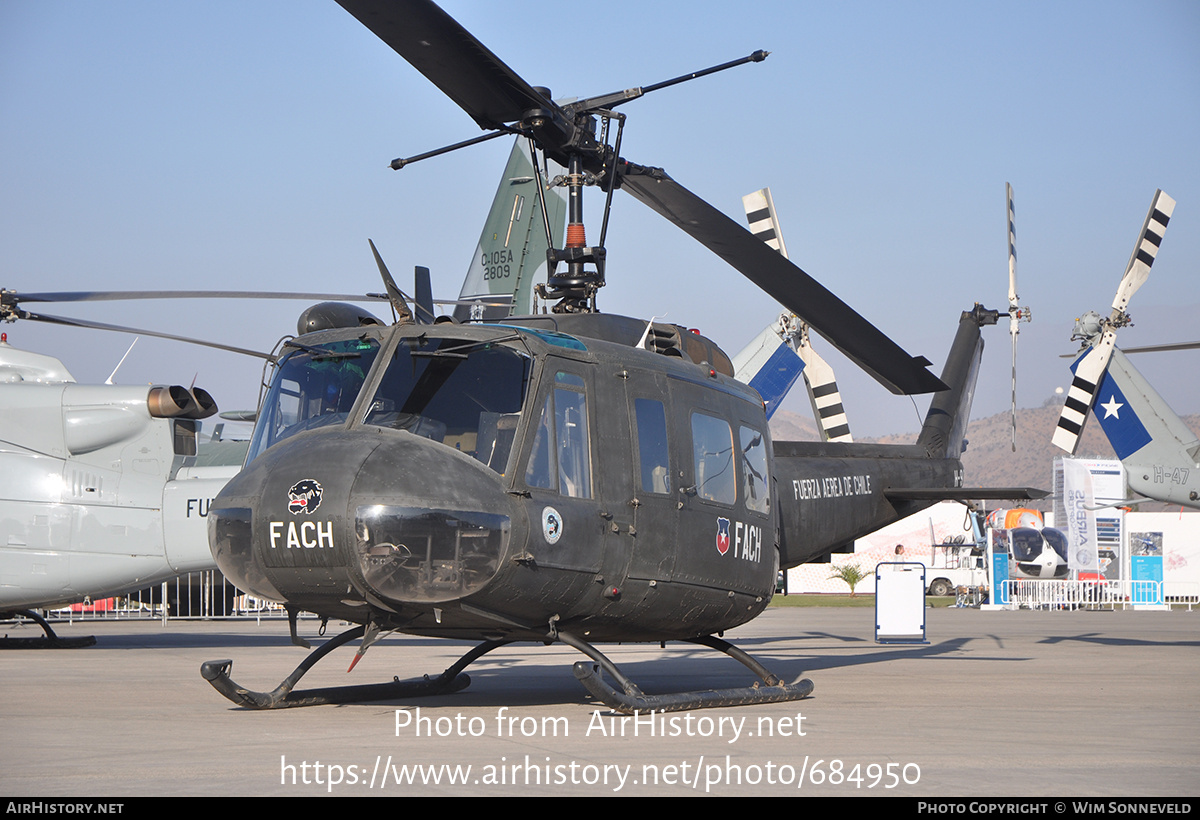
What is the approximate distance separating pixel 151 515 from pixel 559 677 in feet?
24.0

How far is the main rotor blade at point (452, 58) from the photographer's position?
6.45m

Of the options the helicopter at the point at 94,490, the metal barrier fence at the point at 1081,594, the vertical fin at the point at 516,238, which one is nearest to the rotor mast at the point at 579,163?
the helicopter at the point at 94,490

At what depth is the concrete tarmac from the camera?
4.55 meters

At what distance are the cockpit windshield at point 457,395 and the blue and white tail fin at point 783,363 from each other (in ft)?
36.0

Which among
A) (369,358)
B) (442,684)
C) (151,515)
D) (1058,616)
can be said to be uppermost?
(369,358)

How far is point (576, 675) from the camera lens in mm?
6645

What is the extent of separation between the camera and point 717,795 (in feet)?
14.1

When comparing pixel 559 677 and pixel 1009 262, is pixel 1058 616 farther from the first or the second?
pixel 559 677

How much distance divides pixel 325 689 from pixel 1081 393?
2909cm

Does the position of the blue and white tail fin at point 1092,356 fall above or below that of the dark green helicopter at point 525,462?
above

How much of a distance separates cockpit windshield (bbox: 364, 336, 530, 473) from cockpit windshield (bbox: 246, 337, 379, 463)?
238 millimetres

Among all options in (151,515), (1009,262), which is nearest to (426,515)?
(151,515)

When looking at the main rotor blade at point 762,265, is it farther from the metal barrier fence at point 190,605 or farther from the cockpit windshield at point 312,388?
the metal barrier fence at point 190,605
